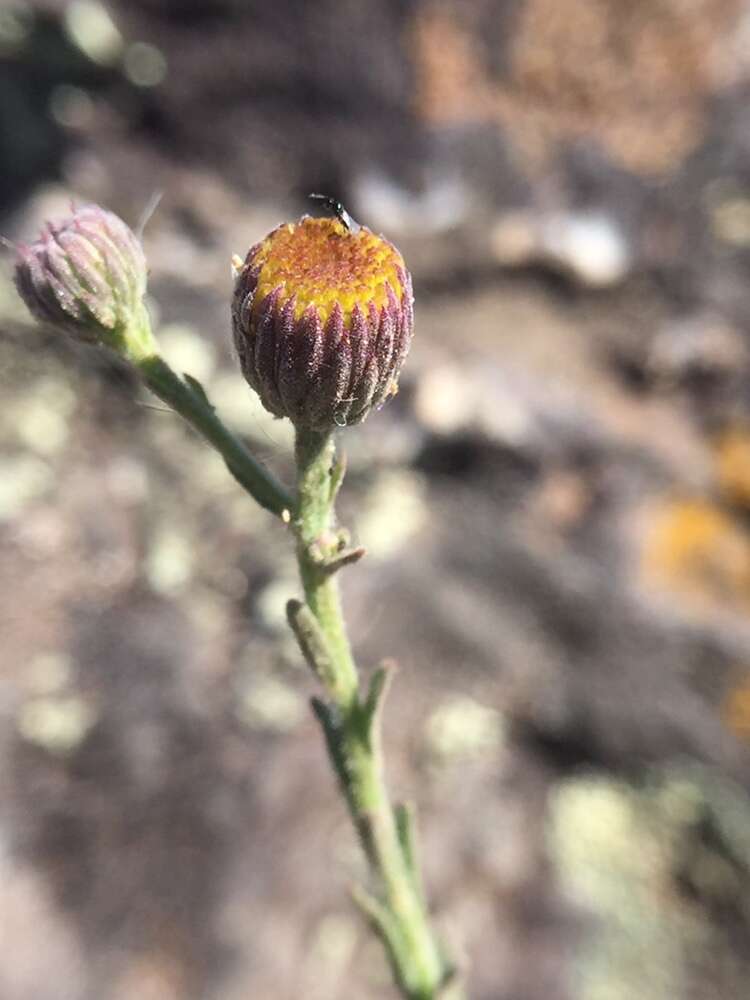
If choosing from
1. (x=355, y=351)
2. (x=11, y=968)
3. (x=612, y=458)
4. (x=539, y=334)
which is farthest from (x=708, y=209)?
(x=11, y=968)

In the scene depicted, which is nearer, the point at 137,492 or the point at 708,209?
the point at 137,492

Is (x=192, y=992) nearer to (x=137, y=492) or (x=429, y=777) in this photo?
(x=429, y=777)

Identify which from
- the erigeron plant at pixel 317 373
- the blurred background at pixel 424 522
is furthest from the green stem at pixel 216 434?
the blurred background at pixel 424 522

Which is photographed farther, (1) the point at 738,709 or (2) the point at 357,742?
(1) the point at 738,709

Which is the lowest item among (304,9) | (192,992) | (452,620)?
(192,992)

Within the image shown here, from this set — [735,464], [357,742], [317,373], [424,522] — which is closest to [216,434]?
[317,373]

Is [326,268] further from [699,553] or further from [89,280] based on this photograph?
[699,553]

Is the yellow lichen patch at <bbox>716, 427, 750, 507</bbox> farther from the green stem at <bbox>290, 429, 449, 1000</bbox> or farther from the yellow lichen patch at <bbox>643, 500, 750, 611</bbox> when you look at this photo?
the green stem at <bbox>290, 429, 449, 1000</bbox>
